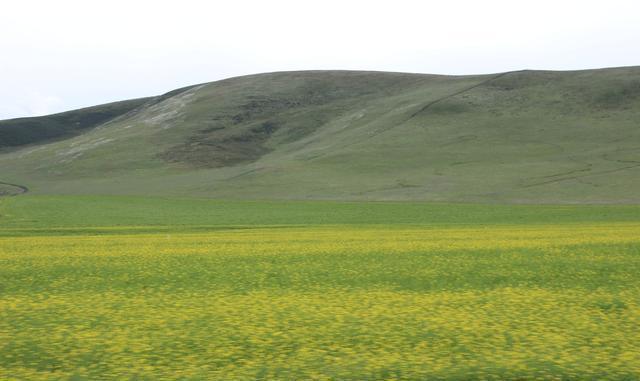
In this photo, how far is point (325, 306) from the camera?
1560 centimetres

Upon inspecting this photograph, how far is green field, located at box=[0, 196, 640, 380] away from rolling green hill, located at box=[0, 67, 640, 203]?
3853 centimetres

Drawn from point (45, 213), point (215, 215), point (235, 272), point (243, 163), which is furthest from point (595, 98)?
point (235, 272)

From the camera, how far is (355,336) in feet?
41.7

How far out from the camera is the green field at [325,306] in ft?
35.6

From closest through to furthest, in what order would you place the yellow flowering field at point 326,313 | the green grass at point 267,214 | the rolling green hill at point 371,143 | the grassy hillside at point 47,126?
1. the yellow flowering field at point 326,313
2. the green grass at point 267,214
3. the rolling green hill at point 371,143
4. the grassy hillside at point 47,126

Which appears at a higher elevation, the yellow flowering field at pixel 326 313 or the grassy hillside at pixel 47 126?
the grassy hillside at pixel 47 126

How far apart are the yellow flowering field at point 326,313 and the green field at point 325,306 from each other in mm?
55

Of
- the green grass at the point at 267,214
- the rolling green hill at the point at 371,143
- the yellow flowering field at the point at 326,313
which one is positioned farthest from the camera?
the rolling green hill at the point at 371,143

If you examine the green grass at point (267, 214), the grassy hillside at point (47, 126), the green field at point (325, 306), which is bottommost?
the green grass at point (267, 214)

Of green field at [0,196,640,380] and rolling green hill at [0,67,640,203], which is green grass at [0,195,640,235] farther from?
green field at [0,196,640,380]

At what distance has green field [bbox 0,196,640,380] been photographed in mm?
10852

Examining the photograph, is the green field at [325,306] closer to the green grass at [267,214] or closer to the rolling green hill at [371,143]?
the green grass at [267,214]

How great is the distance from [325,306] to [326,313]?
2.64 feet

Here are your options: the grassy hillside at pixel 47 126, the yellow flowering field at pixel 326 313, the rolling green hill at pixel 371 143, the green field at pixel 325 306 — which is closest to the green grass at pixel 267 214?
the rolling green hill at pixel 371 143
